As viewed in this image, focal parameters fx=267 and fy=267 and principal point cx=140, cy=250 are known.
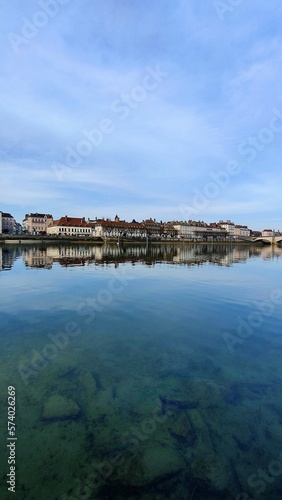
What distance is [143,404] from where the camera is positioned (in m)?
6.96

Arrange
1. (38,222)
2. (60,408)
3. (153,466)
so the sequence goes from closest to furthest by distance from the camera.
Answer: (153,466) → (60,408) → (38,222)

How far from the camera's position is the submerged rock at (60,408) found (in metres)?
6.46

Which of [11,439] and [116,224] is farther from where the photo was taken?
[116,224]

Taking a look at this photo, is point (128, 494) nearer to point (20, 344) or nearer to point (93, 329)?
point (20, 344)

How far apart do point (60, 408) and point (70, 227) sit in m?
174

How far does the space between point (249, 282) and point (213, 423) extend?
22.6m

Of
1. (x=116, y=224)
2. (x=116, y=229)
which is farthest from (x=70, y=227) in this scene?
(x=116, y=224)

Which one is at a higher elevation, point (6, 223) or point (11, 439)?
point (6, 223)

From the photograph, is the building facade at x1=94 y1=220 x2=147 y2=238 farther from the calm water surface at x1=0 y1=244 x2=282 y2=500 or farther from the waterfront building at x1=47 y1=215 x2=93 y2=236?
the calm water surface at x1=0 y1=244 x2=282 y2=500

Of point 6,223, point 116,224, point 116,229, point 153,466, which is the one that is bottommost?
point 153,466

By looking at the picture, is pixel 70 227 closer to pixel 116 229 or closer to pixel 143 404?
pixel 116 229

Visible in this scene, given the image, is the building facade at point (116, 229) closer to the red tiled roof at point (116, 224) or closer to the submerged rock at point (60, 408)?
the red tiled roof at point (116, 224)

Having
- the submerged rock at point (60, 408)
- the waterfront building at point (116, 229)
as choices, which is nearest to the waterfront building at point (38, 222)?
the waterfront building at point (116, 229)

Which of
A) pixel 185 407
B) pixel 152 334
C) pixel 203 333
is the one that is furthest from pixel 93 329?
pixel 185 407
